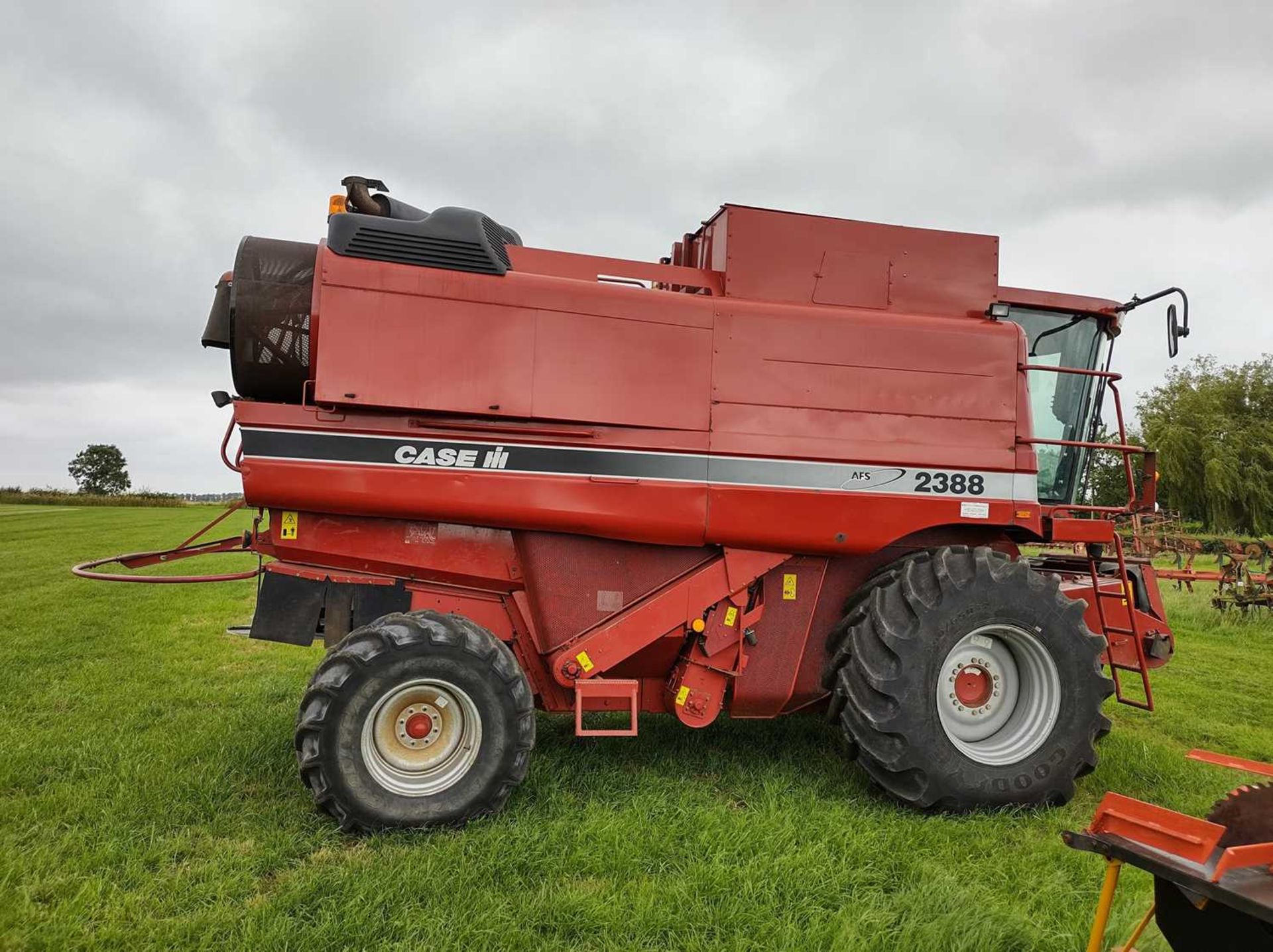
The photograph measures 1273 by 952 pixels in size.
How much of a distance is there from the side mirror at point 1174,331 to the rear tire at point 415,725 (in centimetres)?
442

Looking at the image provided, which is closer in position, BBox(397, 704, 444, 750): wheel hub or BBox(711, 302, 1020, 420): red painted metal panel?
BBox(397, 704, 444, 750): wheel hub

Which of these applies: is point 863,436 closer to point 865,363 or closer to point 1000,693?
point 865,363

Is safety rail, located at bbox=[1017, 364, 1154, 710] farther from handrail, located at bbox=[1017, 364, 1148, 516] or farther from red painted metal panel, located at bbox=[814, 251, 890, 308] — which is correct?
red painted metal panel, located at bbox=[814, 251, 890, 308]

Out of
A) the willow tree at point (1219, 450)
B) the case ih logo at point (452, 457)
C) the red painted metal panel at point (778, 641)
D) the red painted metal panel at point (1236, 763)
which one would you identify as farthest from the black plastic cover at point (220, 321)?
the willow tree at point (1219, 450)

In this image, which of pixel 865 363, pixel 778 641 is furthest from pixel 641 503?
pixel 865 363

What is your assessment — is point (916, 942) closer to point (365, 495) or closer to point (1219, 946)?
point (1219, 946)

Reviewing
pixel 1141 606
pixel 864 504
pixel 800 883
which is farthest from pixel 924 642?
pixel 1141 606

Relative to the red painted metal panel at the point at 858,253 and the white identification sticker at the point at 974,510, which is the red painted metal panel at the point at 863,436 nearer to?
the white identification sticker at the point at 974,510

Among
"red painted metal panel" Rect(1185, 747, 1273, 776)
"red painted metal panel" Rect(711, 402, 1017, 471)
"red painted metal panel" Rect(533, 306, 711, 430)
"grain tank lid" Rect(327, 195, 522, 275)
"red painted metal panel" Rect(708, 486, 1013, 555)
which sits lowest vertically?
"red painted metal panel" Rect(1185, 747, 1273, 776)

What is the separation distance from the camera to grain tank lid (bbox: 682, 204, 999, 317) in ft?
15.9

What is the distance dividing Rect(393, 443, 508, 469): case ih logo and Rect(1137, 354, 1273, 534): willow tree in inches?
1342

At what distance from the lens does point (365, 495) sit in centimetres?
423

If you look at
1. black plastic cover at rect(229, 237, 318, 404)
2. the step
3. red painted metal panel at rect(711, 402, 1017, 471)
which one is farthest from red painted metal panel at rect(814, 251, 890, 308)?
black plastic cover at rect(229, 237, 318, 404)

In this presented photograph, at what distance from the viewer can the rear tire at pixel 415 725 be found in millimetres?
3867
